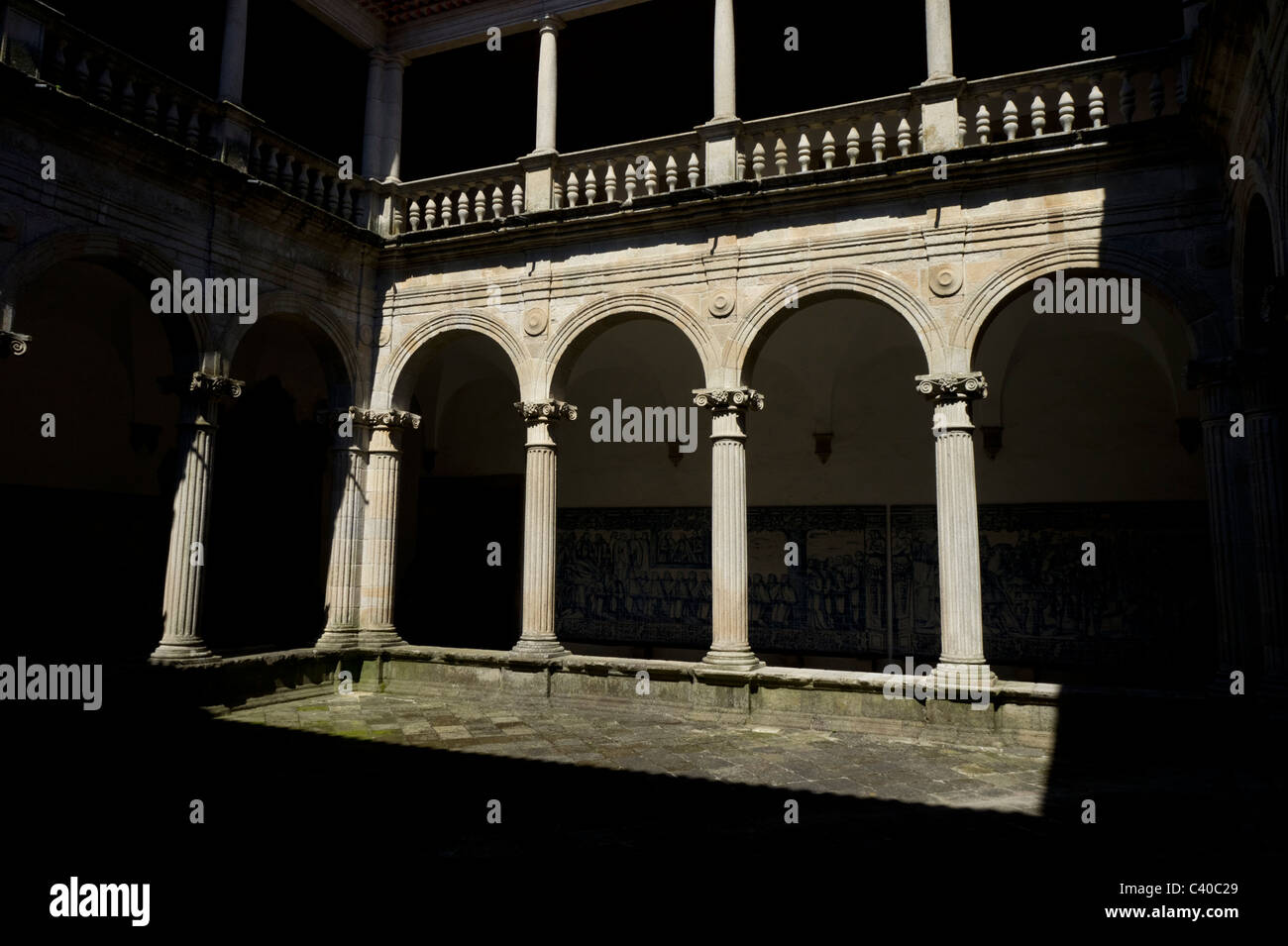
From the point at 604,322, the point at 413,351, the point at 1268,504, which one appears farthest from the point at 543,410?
the point at 1268,504

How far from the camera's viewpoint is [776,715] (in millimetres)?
8312

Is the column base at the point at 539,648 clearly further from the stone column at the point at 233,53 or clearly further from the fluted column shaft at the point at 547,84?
the stone column at the point at 233,53

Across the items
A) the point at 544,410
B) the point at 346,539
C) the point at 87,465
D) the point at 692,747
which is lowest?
the point at 692,747

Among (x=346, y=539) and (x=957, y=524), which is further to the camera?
(x=346, y=539)

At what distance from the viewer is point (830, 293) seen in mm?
8766

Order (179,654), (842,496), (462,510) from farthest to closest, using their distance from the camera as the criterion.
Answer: (462,510) < (842,496) < (179,654)

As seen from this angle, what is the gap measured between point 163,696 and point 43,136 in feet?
16.3

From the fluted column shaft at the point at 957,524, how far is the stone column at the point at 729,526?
1810 millimetres

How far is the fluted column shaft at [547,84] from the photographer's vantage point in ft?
33.4

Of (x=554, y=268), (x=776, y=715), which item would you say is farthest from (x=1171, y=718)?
(x=554, y=268)

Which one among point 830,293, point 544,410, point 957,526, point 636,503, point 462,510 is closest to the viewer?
point 957,526

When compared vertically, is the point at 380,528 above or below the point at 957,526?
above

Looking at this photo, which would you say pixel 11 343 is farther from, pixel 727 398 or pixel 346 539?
pixel 727 398

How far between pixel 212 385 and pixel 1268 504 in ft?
30.7
